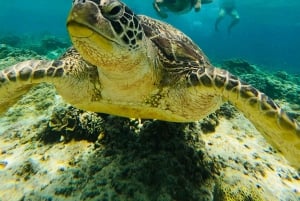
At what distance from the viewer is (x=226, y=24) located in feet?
343

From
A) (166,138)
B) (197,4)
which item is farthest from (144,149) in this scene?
(197,4)

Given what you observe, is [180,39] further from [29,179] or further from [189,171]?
[29,179]

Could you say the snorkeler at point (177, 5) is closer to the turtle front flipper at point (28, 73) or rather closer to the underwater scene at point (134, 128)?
the underwater scene at point (134, 128)

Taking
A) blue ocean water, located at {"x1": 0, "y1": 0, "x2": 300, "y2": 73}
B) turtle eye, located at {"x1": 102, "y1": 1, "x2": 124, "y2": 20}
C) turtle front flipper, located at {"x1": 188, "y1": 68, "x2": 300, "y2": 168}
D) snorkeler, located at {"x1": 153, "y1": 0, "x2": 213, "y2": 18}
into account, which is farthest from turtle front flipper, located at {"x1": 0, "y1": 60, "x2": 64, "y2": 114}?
blue ocean water, located at {"x1": 0, "y1": 0, "x2": 300, "y2": 73}

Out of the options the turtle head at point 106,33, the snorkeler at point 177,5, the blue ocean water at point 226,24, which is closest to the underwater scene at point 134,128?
the turtle head at point 106,33

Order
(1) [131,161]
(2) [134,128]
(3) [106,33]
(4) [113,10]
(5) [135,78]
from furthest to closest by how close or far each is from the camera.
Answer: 1. (2) [134,128]
2. (1) [131,161]
3. (5) [135,78]
4. (4) [113,10]
5. (3) [106,33]

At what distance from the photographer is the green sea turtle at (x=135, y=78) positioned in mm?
2309

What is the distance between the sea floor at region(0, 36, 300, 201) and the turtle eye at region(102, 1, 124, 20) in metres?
1.38

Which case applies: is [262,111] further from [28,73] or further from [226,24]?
[226,24]

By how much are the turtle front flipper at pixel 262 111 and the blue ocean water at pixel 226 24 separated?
42224mm

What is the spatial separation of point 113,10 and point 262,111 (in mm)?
1462

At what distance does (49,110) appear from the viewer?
13.9ft

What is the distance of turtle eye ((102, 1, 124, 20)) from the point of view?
230cm

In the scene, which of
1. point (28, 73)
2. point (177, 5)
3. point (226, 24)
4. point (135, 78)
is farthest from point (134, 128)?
point (226, 24)
